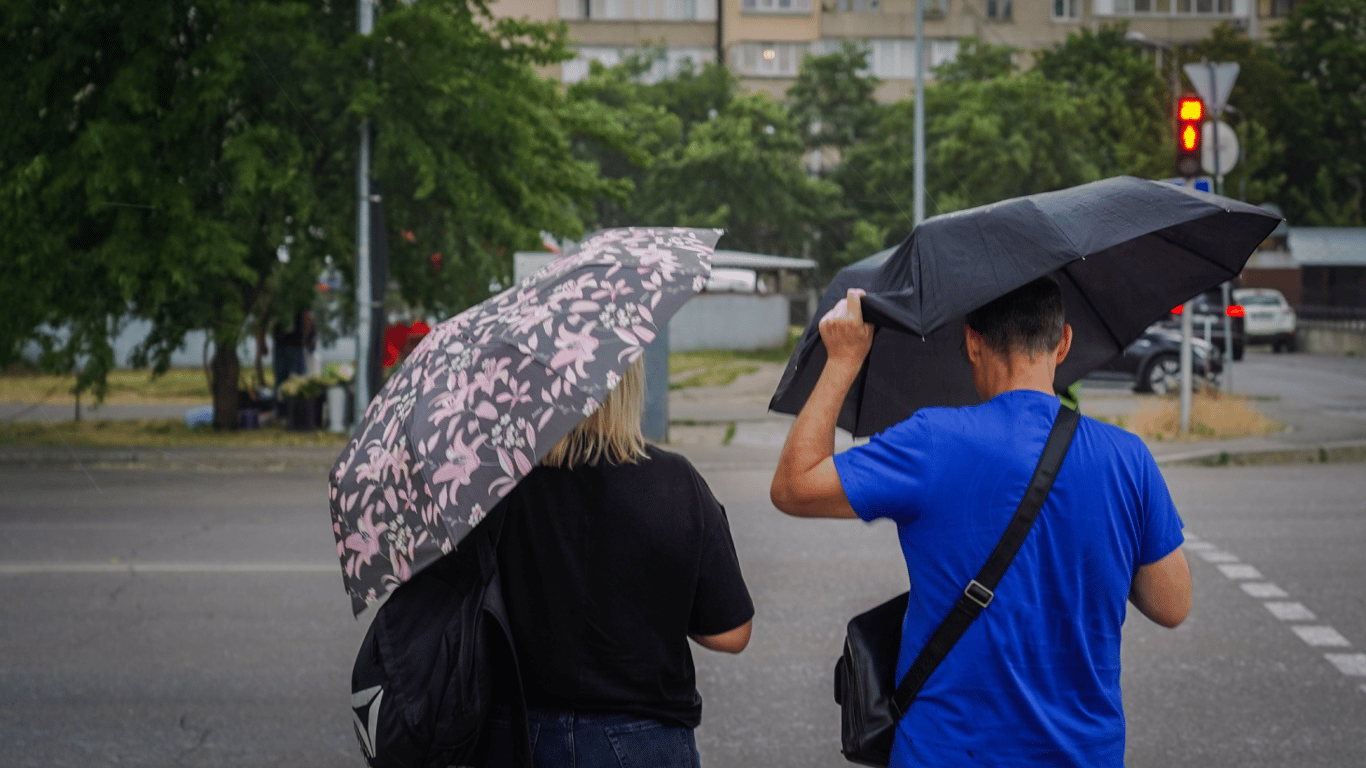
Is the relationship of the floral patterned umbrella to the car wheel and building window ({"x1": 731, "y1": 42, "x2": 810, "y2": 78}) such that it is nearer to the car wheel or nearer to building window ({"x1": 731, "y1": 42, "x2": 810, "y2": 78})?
the car wheel

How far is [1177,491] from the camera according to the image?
1115 cm

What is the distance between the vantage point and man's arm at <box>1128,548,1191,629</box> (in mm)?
2391

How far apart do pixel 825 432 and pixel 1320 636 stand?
4991 mm

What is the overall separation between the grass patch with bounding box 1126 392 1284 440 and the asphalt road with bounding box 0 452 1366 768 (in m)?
4.50

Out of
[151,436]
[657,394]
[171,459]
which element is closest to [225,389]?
[151,436]

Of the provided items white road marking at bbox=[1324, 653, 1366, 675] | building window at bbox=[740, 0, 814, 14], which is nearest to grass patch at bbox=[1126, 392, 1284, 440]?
white road marking at bbox=[1324, 653, 1366, 675]

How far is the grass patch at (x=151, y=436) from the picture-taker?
14695 millimetres

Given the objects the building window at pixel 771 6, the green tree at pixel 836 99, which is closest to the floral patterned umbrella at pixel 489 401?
the green tree at pixel 836 99

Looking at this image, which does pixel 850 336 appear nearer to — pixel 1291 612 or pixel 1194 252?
pixel 1194 252

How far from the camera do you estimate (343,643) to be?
20.4 feet

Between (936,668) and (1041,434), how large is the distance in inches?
18.3

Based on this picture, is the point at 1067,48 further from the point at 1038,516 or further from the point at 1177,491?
the point at 1038,516

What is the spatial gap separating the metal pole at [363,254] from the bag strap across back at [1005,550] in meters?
12.5

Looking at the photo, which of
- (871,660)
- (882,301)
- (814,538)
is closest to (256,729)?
(871,660)
